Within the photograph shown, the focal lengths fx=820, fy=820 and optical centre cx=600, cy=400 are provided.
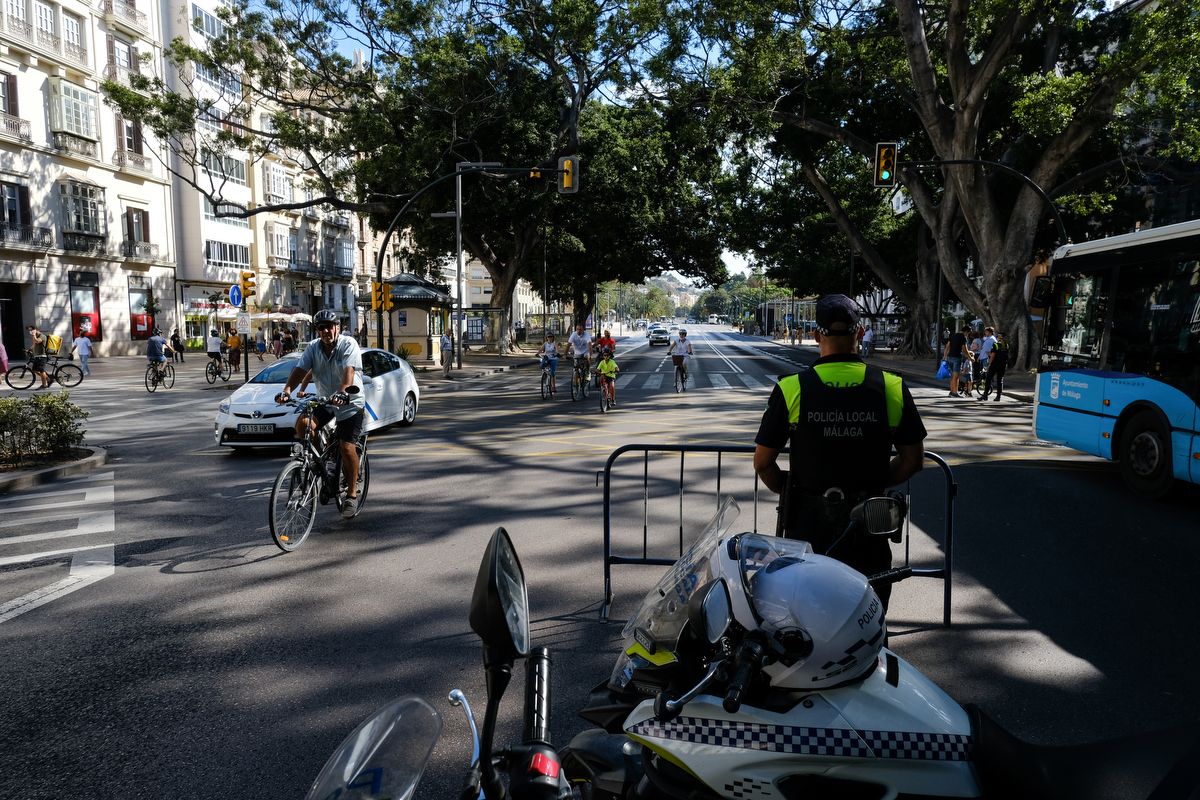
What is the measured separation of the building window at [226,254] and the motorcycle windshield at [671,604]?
49.6 meters

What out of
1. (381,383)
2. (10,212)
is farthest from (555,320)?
(381,383)

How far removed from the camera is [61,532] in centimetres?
707

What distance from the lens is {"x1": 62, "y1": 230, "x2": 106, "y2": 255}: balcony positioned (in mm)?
34438

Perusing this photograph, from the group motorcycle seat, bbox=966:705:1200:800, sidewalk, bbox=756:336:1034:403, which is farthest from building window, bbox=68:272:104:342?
motorcycle seat, bbox=966:705:1200:800

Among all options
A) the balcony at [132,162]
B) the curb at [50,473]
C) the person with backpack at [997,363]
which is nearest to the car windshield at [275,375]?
the curb at [50,473]

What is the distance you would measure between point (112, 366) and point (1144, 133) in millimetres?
35586

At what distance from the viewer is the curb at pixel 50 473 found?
9086 millimetres

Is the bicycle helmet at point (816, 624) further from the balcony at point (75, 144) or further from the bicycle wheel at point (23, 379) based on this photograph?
the balcony at point (75, 144)

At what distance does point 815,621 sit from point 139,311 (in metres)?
43.8

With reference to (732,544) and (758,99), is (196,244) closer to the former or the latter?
(758,99)

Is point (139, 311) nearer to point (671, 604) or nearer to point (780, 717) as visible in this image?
point (671, 604)

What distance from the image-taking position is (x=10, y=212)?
31953 mm

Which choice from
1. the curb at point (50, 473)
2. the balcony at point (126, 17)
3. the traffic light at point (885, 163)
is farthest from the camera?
the balcony at point (126, 17)

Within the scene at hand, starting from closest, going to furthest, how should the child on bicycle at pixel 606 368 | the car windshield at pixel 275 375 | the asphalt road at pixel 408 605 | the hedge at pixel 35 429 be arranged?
the asphalt road at pixel 408 605, the hedge at pixel 35 429, the car windshield at pixel 275 375, the child on bicycle at pixel 606 368
